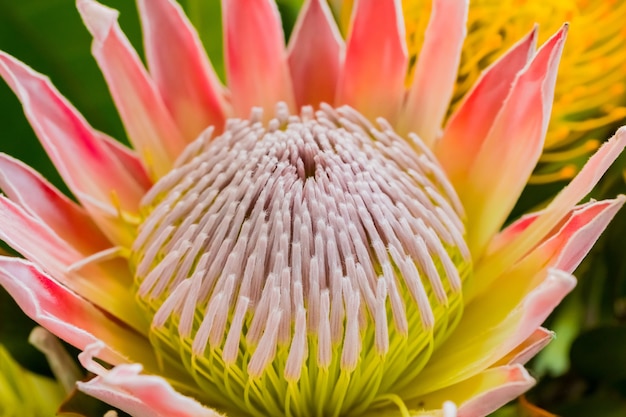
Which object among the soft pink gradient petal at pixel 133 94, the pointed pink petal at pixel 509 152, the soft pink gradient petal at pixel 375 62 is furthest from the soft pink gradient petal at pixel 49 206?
the pointed pink petal at pixel 509 152

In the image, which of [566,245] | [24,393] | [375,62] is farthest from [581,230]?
[24,393]

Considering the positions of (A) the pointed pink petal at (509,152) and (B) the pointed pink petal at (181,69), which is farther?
(B) the pointed pink petal at (181,69)

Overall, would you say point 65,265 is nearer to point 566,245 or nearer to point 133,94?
point 133,94

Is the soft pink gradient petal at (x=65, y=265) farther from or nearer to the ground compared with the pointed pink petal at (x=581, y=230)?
nearer to the ground

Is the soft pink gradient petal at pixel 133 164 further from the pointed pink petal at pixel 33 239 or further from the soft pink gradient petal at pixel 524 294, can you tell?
the soft pink gradient petal at pixel 524 294

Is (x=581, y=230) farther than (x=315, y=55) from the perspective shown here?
No

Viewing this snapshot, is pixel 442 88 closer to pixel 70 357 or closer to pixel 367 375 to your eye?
pixel 367 375
